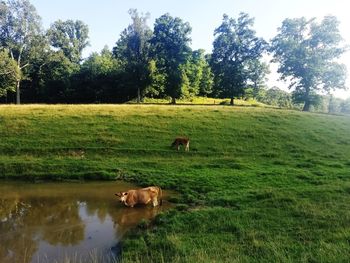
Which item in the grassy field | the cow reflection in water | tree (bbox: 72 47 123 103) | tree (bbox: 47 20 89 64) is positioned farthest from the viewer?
tree (bbox: 47 20 89 64)

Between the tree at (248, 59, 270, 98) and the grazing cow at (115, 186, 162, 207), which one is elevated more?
the tree at (248, 59, 270, 98)

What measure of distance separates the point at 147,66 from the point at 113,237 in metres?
53.1

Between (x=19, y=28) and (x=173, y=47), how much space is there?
2602 centimetres

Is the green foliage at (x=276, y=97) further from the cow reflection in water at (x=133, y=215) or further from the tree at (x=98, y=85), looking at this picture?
the cow reflection in water at (x=133, y=215)

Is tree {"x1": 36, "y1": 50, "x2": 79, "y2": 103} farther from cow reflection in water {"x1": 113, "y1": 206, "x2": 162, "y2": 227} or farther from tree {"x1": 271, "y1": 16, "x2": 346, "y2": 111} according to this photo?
cow reflection in water {"x1": 113, "y1": 206, "x2": 162, "y2": 227}

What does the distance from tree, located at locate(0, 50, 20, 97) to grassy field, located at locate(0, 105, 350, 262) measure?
23.9 m

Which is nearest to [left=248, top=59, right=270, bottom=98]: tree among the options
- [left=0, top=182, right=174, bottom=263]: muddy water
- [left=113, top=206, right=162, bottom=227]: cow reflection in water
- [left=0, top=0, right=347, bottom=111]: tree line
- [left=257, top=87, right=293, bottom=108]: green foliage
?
[left=0, top=0, right=347, bottom=111]: tree line

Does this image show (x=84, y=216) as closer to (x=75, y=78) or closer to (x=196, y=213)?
(x=196, y=213)

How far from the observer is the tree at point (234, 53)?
56.5 metres

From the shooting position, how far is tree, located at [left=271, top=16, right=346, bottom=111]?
50.7 m

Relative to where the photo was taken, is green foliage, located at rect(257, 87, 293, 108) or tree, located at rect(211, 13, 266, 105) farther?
green foliage, located at rect(257, 87, 293, 108)

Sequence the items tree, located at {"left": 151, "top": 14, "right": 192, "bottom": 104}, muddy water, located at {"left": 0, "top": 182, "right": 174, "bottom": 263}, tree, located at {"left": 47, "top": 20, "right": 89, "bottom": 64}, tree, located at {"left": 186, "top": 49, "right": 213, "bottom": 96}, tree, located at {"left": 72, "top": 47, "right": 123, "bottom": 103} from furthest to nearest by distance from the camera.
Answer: tree, located at {"left": 47, "top": 20, "right": 89, "bottom": 64}
tree, located at {"left": 72, "top": 47, "right": 123, "bottom": 103}
tree, located at {"left": 186, "top": 49, "right": 213, "bottom": 96}
tree, located at {"left": 151, "top": 14, "right": 192, "bottom": 104}
muddy water, located at {"left": 0, "top": 182, "right": 174, "bottom": 263}

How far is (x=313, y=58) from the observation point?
50531mm

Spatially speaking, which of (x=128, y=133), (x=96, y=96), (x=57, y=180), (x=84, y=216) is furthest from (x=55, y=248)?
(x=96, y=96)
